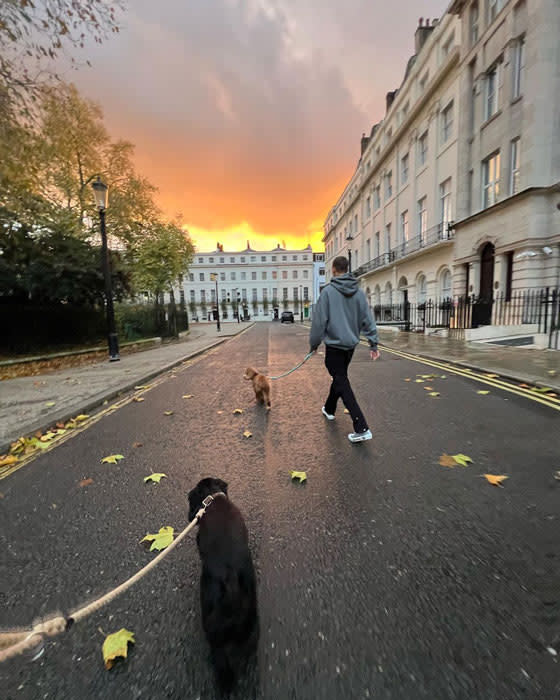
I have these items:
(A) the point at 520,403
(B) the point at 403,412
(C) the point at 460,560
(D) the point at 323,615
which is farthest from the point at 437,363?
(D) the point at 323,615

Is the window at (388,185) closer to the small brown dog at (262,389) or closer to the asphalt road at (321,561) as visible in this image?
the small brown dog at (262,389)

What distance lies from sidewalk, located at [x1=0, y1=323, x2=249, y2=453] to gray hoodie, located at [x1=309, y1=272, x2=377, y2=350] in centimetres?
399

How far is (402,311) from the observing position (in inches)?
1045

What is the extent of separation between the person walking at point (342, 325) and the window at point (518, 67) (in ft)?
57.5

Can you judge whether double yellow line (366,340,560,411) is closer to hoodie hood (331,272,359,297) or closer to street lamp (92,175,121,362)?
hoodie hood (331,272,359,297)

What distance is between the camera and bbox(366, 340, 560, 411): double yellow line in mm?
5148

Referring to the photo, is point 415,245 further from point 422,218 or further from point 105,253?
point 105,253

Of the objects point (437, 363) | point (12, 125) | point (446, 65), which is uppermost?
point (446, 65)

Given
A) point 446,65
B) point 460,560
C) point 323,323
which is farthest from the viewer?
point 446,65

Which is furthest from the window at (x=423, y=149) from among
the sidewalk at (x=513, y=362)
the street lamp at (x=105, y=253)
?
the street lamp at (x=105, y=253)

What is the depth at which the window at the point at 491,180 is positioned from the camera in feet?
53.3

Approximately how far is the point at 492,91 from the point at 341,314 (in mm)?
20388

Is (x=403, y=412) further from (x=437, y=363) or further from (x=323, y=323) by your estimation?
(x=437, y=363)

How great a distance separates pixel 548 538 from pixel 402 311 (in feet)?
85.7
